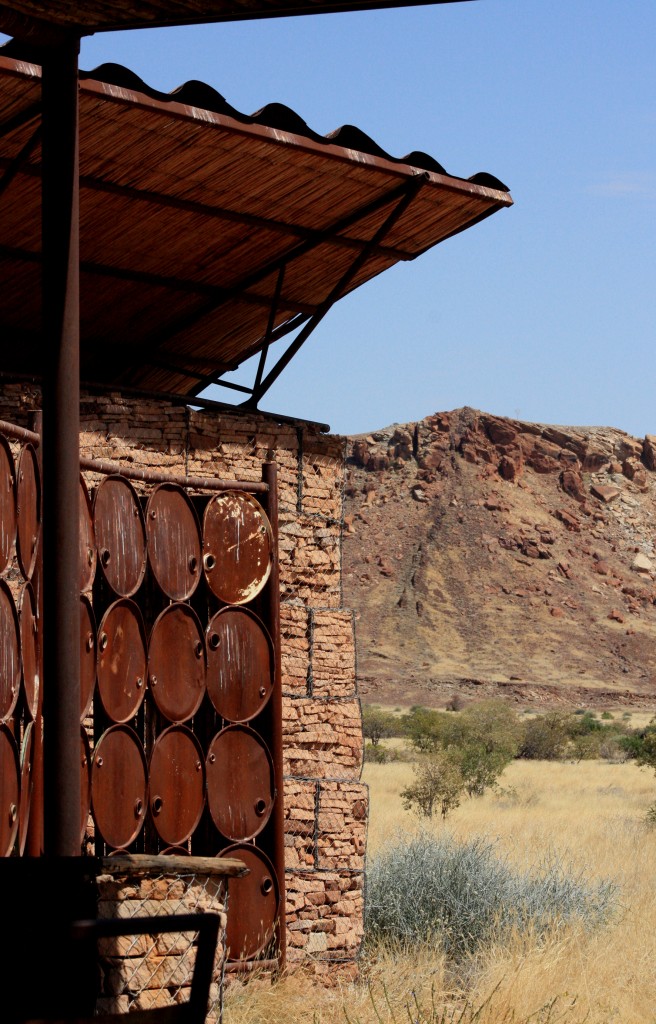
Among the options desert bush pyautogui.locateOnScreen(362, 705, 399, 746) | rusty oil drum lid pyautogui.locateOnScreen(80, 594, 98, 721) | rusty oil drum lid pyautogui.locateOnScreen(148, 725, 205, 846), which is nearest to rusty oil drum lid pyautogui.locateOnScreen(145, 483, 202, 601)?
rusty oil drum lid pyautogui.locateOnScreen(80, 594, 98, 721)

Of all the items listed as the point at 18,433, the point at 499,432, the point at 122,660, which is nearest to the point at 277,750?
the point at 122,660

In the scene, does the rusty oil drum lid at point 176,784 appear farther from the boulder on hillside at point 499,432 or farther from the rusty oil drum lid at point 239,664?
the boulder on hillside at point 499,432

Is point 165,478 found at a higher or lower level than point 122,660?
higher

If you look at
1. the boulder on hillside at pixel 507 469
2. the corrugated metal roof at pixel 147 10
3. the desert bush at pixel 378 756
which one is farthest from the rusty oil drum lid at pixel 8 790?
the boulder on hillside at pixel 507 469

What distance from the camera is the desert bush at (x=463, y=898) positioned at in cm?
1061

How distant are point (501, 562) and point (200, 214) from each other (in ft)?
181

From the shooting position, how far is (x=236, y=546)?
24.2ft

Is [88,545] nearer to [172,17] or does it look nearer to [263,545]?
[263,545]

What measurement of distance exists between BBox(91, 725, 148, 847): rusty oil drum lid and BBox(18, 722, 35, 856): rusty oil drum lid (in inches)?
33.4

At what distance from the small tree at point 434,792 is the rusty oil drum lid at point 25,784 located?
15770 millimetres

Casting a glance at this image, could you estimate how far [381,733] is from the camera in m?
40.4

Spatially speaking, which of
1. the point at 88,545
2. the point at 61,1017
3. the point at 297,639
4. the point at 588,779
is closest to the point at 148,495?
the point at 88,545

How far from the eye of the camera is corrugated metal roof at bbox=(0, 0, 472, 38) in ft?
11.9

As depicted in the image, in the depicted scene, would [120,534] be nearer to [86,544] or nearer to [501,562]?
[86,544]
